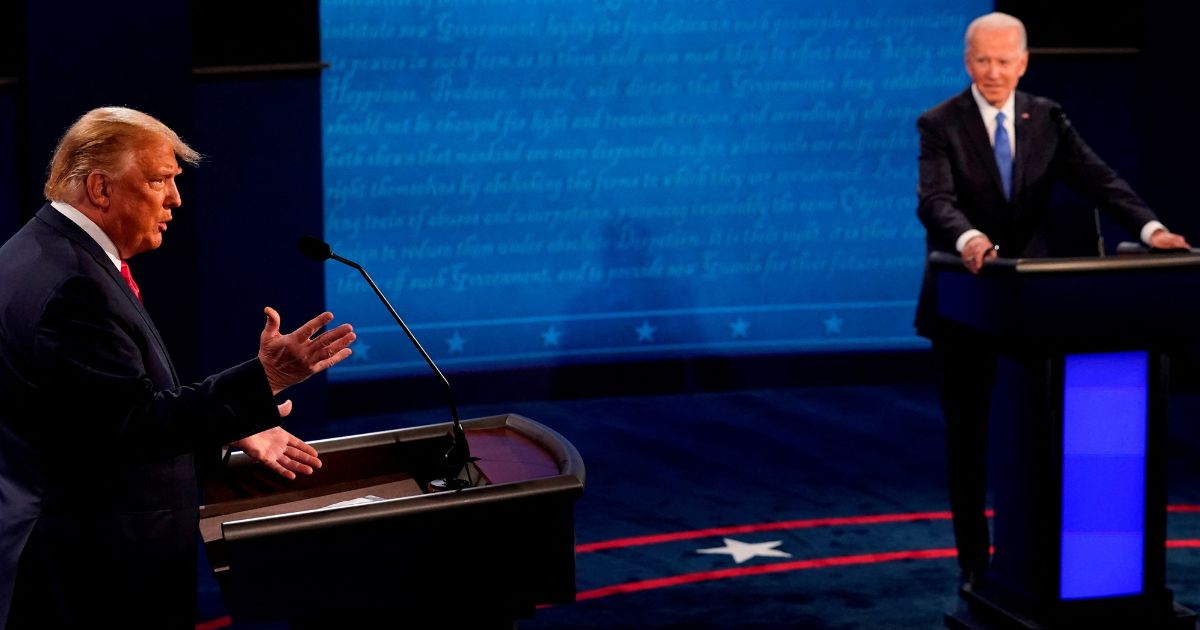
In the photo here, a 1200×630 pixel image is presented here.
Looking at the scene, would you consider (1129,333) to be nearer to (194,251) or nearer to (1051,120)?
(1051,120)

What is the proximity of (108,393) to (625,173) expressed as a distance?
4.96m

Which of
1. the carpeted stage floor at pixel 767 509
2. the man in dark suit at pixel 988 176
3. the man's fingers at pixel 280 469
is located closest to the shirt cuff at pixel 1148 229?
the man in dark suit at pixel 988 176

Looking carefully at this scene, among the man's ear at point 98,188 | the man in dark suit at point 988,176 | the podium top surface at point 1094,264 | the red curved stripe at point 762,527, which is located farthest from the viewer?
the red curved stripe at point 762,527

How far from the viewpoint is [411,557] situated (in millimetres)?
2195

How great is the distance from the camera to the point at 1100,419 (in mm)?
3531

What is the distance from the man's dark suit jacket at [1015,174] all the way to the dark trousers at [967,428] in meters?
0.28

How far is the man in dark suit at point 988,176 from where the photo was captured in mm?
3863

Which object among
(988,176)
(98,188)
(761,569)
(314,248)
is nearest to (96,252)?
(98,188)

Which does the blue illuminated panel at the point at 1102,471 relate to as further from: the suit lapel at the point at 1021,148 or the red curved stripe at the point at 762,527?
the red curved stripe at the point at 762,527

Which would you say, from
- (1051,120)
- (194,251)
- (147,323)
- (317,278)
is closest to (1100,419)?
(1051,120)

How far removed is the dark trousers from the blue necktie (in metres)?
0.40

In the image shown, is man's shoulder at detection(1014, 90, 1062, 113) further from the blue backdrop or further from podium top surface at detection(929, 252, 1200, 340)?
the blue backdrop

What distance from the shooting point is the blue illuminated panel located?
3.51 m

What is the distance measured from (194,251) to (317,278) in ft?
3.35
